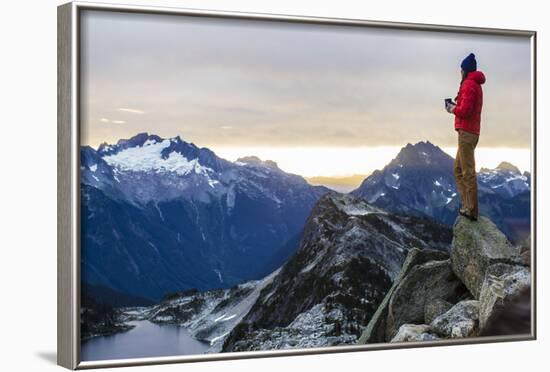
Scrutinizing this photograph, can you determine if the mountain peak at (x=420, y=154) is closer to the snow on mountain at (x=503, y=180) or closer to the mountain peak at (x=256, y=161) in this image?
the snow on mountain at (x=503, y=180)

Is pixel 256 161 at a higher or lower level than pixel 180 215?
higher

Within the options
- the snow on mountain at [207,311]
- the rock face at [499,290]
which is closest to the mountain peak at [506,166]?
the rock face at [499,290]

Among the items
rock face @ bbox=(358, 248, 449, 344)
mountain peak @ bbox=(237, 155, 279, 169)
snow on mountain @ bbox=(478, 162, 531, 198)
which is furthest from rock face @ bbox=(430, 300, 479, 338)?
mountain peak @ bbox=(237, 155, 279, 169)

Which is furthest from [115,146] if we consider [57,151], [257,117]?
[257,117]

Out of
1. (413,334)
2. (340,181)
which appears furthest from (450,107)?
(413,334)

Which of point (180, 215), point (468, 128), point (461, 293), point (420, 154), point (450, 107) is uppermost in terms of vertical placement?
point (450, 107)

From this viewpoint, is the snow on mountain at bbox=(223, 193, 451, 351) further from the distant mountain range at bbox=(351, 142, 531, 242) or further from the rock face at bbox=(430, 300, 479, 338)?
the rock face at bbox=(430, 300, 479, 338)

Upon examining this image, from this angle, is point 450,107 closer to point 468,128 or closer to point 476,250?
point 468,128
